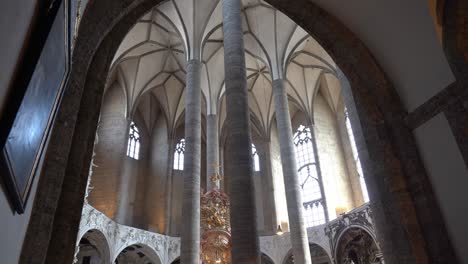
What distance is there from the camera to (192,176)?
1255 centimetres

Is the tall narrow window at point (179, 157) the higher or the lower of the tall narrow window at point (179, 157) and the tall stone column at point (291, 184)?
the higher

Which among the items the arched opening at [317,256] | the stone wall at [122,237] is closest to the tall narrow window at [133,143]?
the stone wall at [122,237]

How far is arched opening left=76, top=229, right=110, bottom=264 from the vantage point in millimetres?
15297

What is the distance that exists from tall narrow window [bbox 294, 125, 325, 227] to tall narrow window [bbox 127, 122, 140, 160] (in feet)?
32.4

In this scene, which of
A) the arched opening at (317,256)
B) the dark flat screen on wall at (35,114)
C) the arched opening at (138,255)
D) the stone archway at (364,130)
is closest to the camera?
the dark flat screen on wall at (35,114)

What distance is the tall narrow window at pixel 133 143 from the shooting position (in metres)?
21.3

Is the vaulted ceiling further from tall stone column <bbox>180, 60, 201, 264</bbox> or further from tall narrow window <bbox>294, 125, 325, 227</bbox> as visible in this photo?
tall narrow window <bbox>294, 125, 325, 227</bbox>

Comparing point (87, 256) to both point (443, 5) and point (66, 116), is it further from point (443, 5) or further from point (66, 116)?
point (443, 5)

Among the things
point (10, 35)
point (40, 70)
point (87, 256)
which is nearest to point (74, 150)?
point (40, 70)

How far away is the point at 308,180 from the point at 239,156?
1416cm

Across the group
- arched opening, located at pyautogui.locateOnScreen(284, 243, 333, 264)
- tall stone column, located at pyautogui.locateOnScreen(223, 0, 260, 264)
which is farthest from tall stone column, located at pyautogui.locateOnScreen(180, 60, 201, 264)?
arched opening, located at pyautogui.locateOnScreen(284, 243, 333, 264)

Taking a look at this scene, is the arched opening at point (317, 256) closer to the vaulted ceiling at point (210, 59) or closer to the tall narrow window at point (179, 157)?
the vaulted ceiling at point (210, 59)

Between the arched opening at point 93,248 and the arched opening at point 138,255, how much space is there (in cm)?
156

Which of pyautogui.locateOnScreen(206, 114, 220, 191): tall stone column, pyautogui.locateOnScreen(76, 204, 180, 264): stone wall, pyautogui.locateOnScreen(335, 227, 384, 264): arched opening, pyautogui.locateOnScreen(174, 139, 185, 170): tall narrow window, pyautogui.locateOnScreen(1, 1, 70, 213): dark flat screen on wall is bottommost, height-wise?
pyautogui.locateOnScreen(1, 1, 70, 213): dark flat screen on wall
